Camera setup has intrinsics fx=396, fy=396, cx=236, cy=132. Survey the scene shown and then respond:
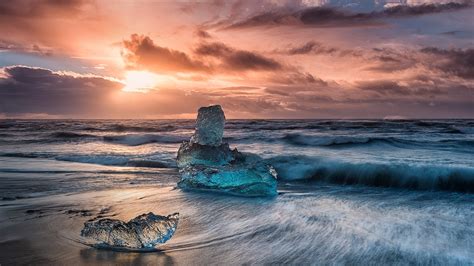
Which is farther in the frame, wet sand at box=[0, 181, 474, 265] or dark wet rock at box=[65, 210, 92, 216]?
dark wet rock at box=[65, 210, 92, 216]

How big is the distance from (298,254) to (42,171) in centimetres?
709

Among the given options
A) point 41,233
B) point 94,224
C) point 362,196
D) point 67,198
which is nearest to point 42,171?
point 67,198

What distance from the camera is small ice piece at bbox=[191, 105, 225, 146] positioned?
7863 millimetres

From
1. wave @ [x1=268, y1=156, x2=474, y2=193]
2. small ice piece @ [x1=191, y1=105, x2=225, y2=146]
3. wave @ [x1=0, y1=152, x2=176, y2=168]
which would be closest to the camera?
wave @ [x1=268, y1=156, x2=474, y2=193]

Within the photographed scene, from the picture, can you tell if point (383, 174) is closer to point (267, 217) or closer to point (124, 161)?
point (267, 217)

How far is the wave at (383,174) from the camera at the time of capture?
748cm

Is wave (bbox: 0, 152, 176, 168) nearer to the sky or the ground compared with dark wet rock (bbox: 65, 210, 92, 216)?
nearer to the ground

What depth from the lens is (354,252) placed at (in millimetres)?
3238

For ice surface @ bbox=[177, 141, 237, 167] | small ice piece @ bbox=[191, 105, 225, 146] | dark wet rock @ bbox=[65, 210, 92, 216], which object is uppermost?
small ice piece @ bbox=[191, 105, 225, 146]

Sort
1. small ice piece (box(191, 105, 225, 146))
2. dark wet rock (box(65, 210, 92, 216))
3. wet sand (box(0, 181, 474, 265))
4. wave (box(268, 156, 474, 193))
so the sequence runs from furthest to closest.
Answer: small ice piece (box(191, 105, 225, 146)) → wave (box(268, 156, 474, 193)) → dark wet rock (box(65, 210, 92, 216)) → wet sand (box(0, 181, 474, 265))

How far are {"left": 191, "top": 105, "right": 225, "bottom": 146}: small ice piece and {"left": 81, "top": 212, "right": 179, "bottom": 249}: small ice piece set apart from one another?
15.1 feet

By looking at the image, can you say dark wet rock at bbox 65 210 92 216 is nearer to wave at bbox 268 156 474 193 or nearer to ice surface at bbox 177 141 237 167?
ice surface at bbox 177 141 237 167

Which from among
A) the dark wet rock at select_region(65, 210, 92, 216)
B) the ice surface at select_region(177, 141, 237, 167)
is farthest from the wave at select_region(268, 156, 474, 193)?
the dark wet rock at select_region(65, 210, 92, 216)

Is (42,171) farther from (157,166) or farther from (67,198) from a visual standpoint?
(67,198)
